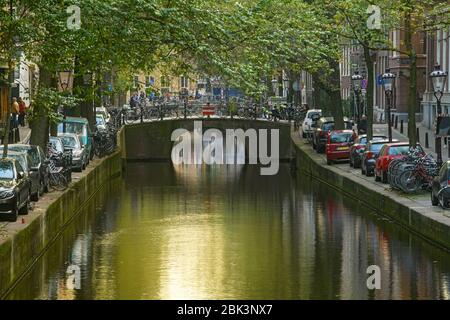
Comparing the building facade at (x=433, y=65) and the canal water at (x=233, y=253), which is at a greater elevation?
the building facade at (x=433, y=65)

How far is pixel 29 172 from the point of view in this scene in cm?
3622

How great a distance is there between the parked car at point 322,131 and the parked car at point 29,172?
2835 cm

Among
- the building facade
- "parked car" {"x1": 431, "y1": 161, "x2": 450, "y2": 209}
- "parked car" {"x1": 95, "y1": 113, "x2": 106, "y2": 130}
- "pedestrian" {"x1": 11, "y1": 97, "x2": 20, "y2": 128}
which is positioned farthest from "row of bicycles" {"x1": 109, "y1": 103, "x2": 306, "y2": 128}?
"parked car" {"x1": 431, "y1": 161, "x2": 450, "y2": 209}

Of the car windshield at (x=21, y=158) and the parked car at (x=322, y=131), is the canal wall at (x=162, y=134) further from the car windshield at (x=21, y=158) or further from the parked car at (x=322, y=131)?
the car windshield at (x=21, y=158)

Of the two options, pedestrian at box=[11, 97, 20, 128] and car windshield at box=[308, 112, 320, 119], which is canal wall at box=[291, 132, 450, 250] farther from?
pedestrian at box=[11, 97, 20, 128]

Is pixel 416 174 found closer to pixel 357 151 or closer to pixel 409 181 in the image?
pixel 409 181

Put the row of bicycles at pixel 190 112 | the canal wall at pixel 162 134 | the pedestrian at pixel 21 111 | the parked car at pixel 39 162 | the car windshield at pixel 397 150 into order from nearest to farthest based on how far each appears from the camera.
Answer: the parked car at pixel 39 162, the car windshield at pixel 397 150, the pedestrian at pixel 21 111, the canal wall at pixel 162 134, the row of bicycles at pixel 190 112

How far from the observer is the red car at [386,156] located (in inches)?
1804

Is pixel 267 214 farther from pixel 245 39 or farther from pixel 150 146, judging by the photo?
pixel 150 146

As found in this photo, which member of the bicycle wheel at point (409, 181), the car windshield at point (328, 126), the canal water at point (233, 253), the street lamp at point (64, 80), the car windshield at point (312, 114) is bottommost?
the canal water at point (233, 253)

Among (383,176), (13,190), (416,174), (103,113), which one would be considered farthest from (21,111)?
(13,190)

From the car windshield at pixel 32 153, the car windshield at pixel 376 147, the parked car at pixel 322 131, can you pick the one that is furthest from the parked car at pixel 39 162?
the parked car at pixel 322 131

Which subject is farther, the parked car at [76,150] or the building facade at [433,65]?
the building facade at [433,65]
